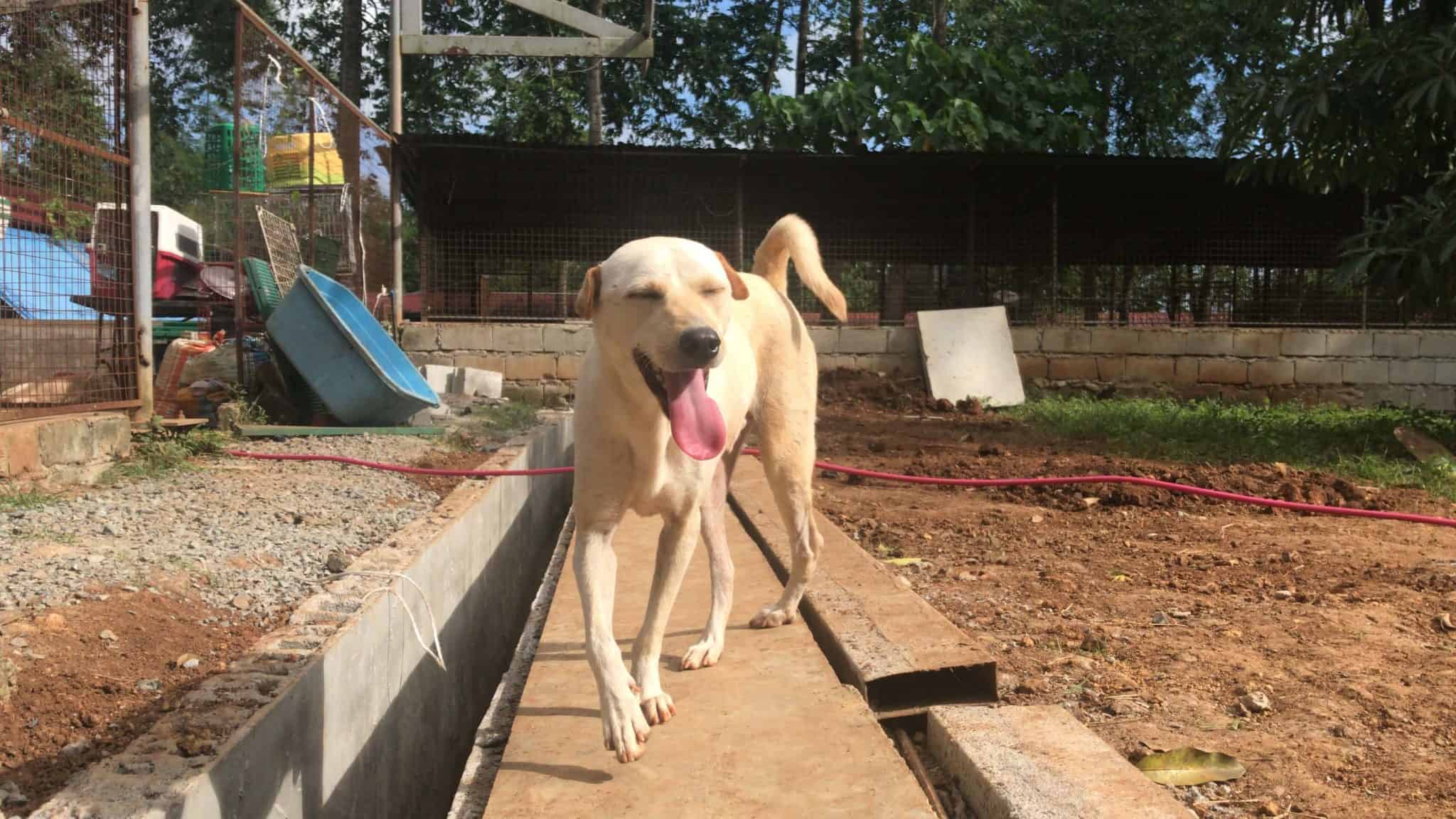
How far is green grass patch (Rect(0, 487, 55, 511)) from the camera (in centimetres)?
421

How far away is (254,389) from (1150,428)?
7.28 metres

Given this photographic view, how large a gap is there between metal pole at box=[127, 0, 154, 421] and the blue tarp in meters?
0.28

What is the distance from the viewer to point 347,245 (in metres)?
10.1

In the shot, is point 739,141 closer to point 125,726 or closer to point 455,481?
point 455,481

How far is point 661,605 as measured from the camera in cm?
251

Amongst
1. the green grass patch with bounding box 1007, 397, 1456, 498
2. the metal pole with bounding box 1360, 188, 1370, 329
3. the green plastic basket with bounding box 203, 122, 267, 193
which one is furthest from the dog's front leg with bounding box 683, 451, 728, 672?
the metal pole with bounding box 1360, 188, 1370, 329

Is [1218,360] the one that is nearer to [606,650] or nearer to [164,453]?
[164,453]

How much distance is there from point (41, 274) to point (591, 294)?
444 cm

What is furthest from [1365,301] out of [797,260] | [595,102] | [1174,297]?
[595,102]

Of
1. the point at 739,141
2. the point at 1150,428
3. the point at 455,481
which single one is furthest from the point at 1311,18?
the point at 739,141

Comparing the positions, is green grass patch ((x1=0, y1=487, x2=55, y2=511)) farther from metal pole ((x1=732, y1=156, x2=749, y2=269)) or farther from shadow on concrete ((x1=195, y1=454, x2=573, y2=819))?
metal pole ((x1=732, y1=156, x2=749, y2=269))

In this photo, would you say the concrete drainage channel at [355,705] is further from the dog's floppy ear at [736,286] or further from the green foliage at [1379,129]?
the green foliage at [1379,129]

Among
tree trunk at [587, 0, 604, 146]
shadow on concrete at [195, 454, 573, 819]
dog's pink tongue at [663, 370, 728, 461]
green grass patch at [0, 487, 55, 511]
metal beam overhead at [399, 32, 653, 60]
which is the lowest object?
shadow on concrete at [195, 454, 573, 819]

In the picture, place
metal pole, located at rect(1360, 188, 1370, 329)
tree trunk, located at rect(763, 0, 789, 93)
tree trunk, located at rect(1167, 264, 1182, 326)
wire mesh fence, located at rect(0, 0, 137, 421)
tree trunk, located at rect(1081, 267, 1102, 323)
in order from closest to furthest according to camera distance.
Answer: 1. wire mesh fence, located at rect(0, 0, 137, 421)
2. metal pole, located at rect(1360, 188, 1370, 329)
3. tree trunk, located at rect(1081, 267, 1102, 323)
4. tree trunk, located at rect(1167, 264, 1182, 326)
5. tree trunk, located at rect(763, 0, 789, 93)
